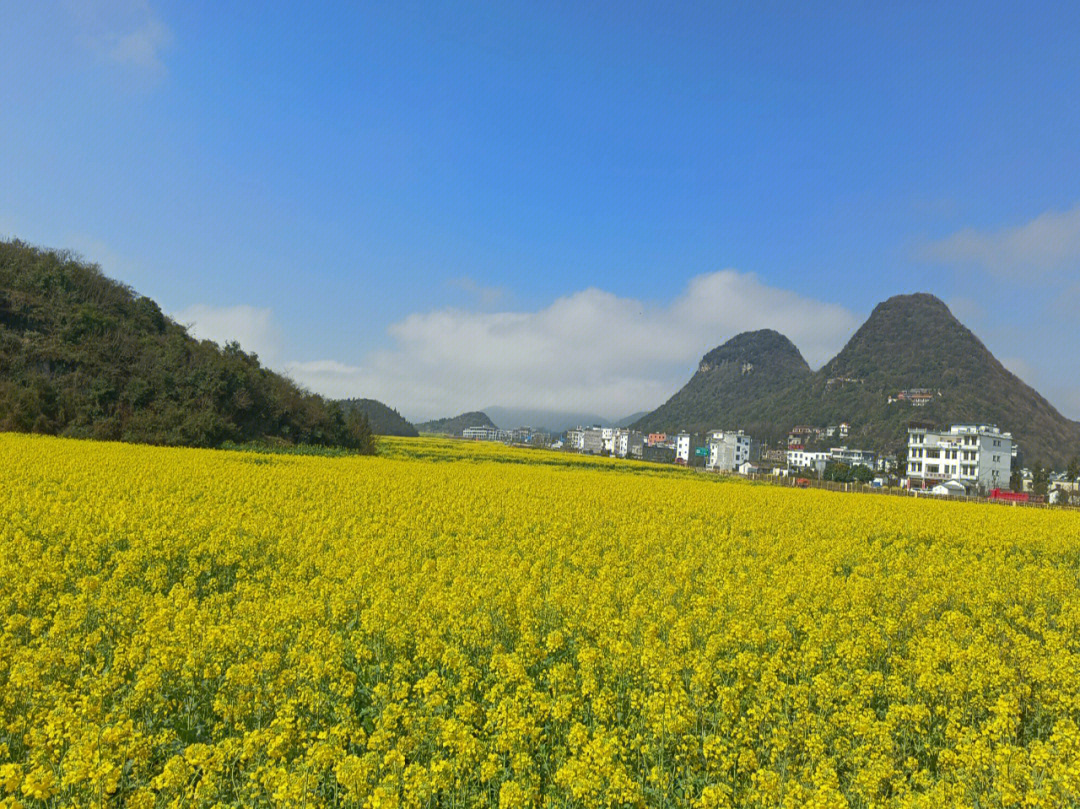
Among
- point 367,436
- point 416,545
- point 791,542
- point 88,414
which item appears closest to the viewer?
point 416,545

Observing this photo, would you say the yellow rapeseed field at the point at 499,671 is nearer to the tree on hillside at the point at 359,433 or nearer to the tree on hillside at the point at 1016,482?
the tree on hillside at the point at 359,433

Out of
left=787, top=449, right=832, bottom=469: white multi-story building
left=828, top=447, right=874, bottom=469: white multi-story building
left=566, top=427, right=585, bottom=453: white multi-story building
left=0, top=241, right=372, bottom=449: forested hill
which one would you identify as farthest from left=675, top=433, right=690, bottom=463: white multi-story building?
left=0, top=241, right=372, bottom=449: forested hill

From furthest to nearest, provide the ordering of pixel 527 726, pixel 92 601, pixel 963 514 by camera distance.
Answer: pixel 963 514, pixel 92 601, pixel 527 726

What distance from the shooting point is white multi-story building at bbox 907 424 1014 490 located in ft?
232

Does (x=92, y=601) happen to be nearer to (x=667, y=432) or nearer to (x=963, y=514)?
(x=963, y=514)

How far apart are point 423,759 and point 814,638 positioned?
4.61 m

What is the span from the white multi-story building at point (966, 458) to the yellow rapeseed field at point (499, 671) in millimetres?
71168

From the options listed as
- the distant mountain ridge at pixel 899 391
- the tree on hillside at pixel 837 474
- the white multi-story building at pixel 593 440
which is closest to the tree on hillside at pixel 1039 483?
the tree on hillside at pixel 837 474

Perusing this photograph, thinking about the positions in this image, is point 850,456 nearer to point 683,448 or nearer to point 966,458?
point 683,448

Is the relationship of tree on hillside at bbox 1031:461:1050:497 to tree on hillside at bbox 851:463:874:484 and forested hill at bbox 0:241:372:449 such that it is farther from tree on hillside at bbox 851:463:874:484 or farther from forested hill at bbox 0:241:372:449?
forested hill at bbox 0:241:372:449

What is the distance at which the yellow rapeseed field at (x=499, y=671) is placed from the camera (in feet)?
13.0

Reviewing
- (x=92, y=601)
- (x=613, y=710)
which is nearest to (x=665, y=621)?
(x=613, y=710)

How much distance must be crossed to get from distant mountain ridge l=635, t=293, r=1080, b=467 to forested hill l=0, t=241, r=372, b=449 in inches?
4019

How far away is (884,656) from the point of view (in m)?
7.20
